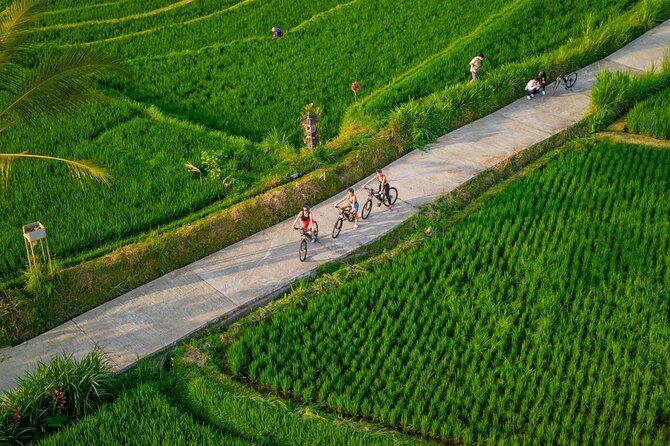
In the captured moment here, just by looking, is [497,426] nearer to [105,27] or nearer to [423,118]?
[423,118]

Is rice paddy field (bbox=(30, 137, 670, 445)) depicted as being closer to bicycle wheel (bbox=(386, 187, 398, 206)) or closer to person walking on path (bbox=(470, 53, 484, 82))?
bicycle wheel (bbox=(386, 187, 398, 206))

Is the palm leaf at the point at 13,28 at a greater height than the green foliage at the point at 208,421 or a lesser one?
greater

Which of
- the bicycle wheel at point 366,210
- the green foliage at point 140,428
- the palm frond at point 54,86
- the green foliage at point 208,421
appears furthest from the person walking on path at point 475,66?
the green foliage at point 140,428

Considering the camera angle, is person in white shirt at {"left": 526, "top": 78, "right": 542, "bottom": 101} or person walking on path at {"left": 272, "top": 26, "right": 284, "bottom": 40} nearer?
person in white shirt at {"left": 526, "top": 78, "right": 542, "bottom": 101}

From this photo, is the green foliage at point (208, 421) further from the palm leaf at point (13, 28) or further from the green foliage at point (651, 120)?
the green foliage at point (651, 120)

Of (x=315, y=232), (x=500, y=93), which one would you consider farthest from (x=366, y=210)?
(x=500, y=93)

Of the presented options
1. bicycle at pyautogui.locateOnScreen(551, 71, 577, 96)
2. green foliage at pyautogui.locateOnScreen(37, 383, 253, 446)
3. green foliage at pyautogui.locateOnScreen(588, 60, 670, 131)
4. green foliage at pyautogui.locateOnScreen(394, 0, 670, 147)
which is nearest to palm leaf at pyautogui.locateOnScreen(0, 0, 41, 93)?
green foliage at pyautogui.locateOnScreen(37, 383, 253, 446)
